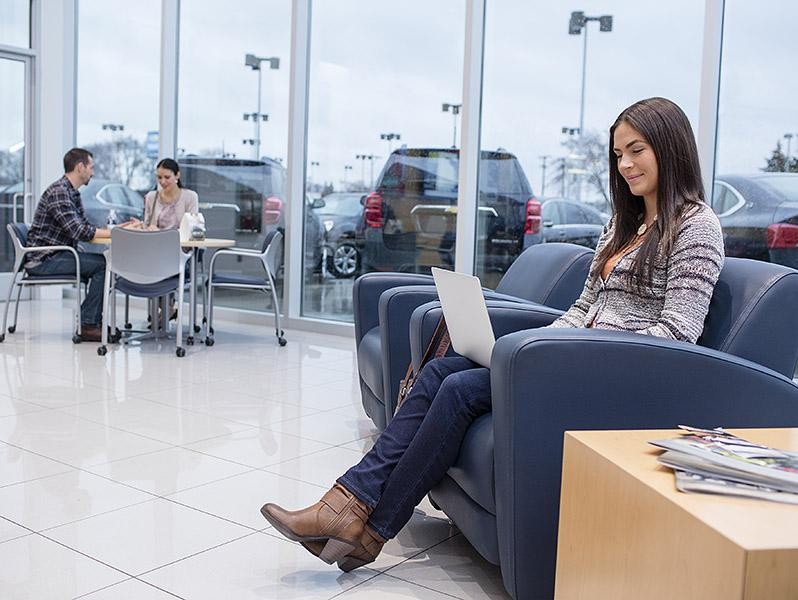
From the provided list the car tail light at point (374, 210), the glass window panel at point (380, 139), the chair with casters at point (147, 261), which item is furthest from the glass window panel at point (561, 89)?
the chair with casters at point (147, 261)

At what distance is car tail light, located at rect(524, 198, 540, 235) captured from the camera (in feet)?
19.4

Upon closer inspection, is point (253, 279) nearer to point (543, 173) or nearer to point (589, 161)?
point (543, 173)

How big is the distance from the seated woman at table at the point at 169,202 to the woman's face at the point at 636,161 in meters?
4.76

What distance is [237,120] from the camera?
744 cm

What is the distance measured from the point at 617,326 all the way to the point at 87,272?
4.73 metres

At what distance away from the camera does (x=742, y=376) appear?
2045 millimetres

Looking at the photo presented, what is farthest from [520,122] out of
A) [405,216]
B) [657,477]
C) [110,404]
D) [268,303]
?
[657,477]

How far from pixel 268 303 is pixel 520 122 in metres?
2.69

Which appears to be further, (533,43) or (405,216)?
(405,216)

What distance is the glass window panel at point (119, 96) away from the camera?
809cm

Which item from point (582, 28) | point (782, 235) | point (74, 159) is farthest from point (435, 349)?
point (74, 159)

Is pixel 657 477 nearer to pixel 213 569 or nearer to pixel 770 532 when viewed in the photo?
→ pixel 770 532

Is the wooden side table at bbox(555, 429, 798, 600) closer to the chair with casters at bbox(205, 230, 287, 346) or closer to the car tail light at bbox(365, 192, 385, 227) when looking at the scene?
the chair with casters at bbox(205, 230, 287, 346)

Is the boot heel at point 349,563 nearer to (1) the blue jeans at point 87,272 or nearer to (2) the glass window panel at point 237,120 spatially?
(1) the blue jeans at point 87,272
